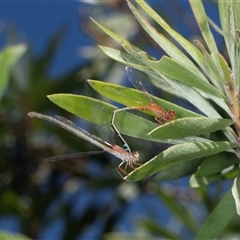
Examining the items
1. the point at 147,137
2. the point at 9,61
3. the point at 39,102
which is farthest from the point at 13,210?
the point at 147,137

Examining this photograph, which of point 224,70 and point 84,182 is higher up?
point 224,70

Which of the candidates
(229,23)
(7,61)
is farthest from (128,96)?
(7,61)

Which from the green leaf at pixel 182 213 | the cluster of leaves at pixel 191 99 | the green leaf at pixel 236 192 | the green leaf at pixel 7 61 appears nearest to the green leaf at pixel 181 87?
the cluster of leaves at pixel 191 99

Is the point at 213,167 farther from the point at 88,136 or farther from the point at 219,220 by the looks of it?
the point at 88,136

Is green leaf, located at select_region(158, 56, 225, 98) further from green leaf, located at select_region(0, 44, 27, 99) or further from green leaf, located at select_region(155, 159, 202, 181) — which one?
green leaf, located at select_region(0, 44, 27, 99)

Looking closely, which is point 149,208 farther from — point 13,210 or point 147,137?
point 147,137

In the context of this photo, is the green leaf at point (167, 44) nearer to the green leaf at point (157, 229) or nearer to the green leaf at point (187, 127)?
the green leaf at point (187, 127)
